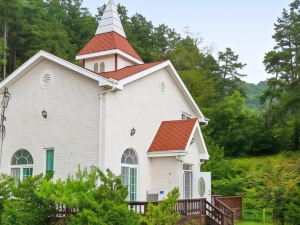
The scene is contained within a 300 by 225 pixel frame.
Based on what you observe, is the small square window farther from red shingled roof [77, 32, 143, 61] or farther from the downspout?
red shingled roof [77, 32, 143, 61]

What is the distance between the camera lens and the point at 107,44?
2223cm

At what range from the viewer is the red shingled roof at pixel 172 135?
18.5 m

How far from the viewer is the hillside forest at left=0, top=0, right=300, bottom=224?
124 feet

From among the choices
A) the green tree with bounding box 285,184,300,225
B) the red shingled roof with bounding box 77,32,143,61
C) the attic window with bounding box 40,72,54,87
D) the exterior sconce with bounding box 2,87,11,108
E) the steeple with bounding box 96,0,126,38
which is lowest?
the green tree with bounding box 285,184,300,225

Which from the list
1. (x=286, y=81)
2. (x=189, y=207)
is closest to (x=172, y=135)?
(x=189, y=207)

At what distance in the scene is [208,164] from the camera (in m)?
32.4

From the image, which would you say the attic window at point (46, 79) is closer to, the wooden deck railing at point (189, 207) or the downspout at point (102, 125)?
the downspout at point (102, 125)

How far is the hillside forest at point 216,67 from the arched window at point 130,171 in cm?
1207

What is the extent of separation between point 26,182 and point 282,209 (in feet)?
34.8

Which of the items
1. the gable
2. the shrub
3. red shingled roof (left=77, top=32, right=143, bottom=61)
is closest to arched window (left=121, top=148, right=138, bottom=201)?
the gable

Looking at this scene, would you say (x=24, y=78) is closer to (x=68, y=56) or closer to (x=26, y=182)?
(x=26, y=182)

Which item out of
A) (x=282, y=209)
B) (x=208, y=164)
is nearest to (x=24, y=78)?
(x=282, y=209)

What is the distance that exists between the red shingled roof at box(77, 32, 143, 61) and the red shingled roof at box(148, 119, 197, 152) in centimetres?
467

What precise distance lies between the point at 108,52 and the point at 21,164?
6734 mm
